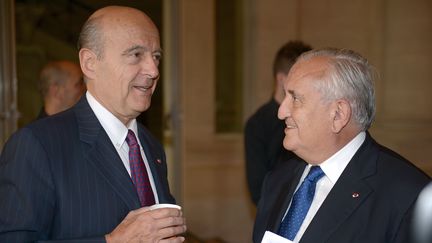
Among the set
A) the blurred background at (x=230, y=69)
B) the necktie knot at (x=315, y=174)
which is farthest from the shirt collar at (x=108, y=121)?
the blurred background at (x=230, y=69)

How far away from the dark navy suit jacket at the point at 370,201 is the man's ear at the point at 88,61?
100 cm

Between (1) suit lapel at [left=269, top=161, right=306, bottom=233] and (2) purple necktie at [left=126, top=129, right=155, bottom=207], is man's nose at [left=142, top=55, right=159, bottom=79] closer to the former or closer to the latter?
(2) purple necktie at [left=126, top=129, right=155, bottom=207]

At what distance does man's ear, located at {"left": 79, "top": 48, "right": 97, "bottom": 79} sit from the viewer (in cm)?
201

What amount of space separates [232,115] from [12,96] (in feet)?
8.05

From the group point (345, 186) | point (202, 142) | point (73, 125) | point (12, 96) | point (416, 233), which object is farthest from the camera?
point (202, 142)

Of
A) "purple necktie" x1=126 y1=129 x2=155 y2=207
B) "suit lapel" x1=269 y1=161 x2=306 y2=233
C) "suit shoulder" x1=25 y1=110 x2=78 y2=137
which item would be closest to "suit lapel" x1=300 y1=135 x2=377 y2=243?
"suit lapel" x1=269 y1=161 x2=306 y2=233

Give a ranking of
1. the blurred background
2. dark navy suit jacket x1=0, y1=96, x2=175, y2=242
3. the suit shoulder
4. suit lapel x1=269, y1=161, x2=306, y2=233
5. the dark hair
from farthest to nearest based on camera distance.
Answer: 1. the blurred background
2. the dark hair
3. suit lapel x1=269, y1=161, x2=306, y2=233
4. the suit shoulder
5. dark navy suit jacket x1=0, y1=96, x2=175, y2=242

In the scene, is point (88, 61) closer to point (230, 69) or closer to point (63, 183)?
point (63, 183)

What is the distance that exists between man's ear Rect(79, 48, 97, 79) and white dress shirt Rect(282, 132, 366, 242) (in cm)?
95

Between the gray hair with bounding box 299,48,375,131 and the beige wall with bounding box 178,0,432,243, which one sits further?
the beige wall with bounding box 178,0,432,243

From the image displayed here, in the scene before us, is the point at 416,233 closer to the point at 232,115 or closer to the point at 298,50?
the point at 298,50

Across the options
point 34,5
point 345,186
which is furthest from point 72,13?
point 345,186

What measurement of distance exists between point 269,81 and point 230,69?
0.48m

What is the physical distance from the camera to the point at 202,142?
597cm
